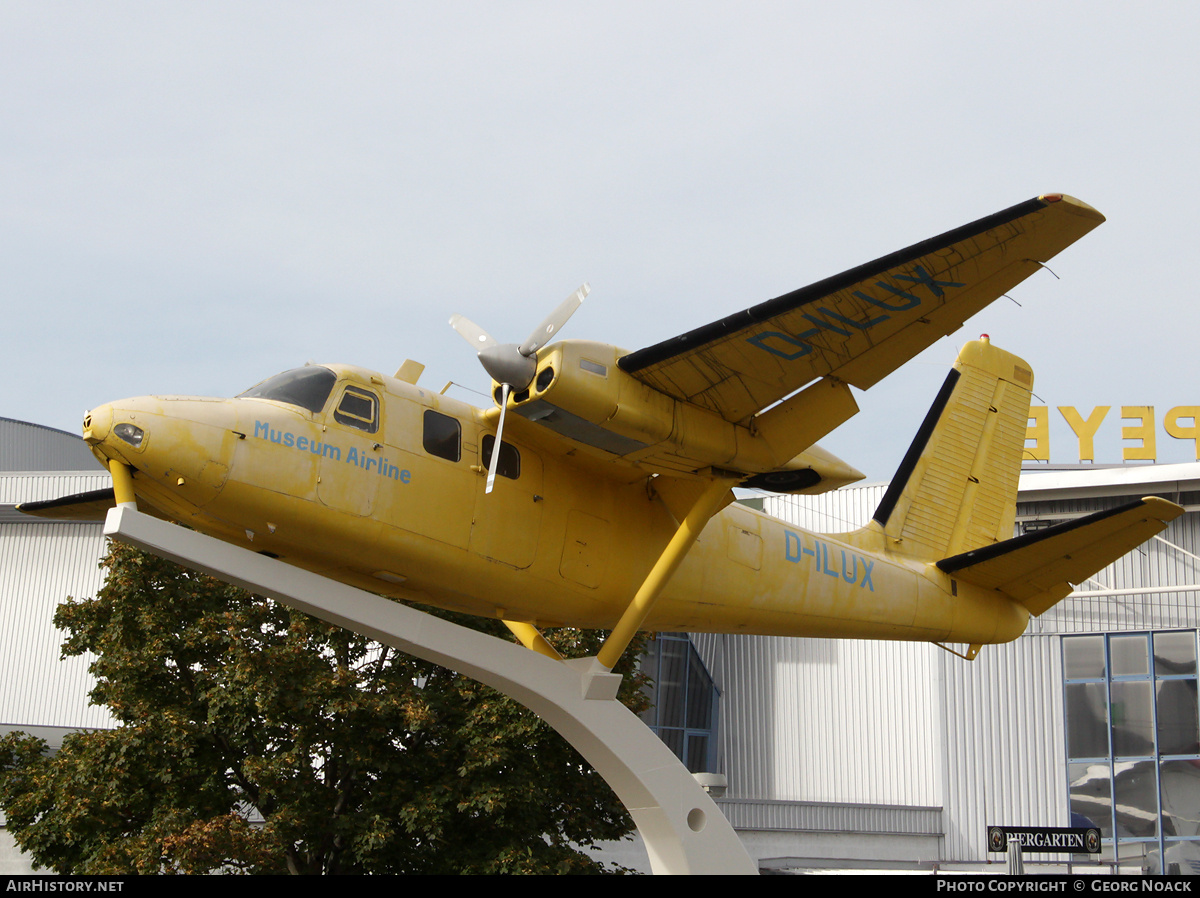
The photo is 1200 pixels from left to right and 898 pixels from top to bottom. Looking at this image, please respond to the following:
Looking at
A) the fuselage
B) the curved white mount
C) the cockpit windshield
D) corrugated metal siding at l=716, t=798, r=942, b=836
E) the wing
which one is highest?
the wing

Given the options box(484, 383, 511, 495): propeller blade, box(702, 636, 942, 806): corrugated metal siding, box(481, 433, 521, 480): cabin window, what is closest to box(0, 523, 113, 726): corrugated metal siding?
box(702, 636, 942, 806): corrugated metal siding

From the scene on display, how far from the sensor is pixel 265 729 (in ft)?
57.0

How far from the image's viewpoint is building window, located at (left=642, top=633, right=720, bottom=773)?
1463 inches

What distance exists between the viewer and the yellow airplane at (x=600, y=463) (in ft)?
34.5

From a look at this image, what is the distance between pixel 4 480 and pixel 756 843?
2492 centimetres

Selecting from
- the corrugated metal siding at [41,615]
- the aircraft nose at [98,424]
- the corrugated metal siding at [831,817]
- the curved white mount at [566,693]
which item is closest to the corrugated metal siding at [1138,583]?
the corrugated metal siding at [831,817]

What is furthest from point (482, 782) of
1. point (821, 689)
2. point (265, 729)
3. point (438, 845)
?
point (821, 689)

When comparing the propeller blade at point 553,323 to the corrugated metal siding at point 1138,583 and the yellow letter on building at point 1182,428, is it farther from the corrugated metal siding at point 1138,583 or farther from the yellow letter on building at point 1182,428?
the yellow letter on building at point 1182,428

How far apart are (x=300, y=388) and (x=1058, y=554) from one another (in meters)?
9.63

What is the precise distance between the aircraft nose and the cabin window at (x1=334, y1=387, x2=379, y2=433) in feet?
6.66

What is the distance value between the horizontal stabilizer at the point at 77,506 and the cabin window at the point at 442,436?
3663 millimetres

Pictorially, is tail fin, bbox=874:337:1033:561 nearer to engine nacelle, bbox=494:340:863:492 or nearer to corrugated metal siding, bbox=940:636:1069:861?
engine nacelle, bbox=494:340:863:492

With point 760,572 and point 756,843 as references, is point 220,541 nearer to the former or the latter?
point 760,572

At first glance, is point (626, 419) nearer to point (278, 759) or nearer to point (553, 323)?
point (553, 323)
